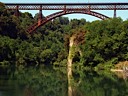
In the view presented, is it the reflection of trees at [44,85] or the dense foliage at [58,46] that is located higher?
the dense foliage at [58,46]

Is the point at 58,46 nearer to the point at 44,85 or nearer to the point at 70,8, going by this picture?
the point at 70,8

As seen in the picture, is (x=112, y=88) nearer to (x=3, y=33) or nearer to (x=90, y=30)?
(x=90, y=30)

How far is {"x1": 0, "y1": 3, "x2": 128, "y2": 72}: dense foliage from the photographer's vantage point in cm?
5106

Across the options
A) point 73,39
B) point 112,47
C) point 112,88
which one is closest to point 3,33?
point 73,39

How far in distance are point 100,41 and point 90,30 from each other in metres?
3.62

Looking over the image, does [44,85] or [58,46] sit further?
[58,46]

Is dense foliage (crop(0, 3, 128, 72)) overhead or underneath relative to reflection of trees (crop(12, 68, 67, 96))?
overhead

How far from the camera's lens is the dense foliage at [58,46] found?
5106 cm

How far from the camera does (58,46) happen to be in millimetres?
83812

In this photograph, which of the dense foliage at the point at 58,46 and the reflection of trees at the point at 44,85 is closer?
the reflection of trees at the point at 44,85

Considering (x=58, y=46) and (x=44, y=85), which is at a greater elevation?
(x=58, y=46)

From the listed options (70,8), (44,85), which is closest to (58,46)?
(70,8)

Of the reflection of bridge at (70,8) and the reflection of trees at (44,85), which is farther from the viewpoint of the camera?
the reflection of bridge at (70,8)

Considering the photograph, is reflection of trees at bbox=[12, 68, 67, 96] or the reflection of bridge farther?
the reflection of bridge
